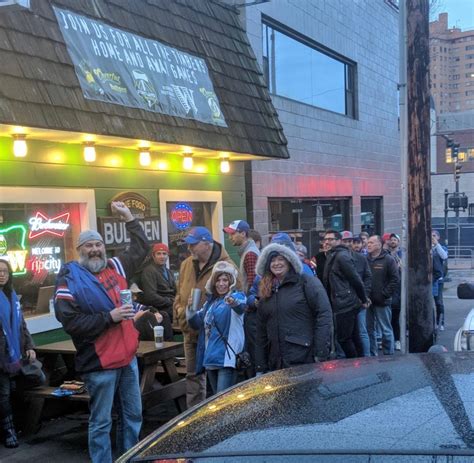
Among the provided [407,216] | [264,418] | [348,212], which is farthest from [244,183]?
[264,418]

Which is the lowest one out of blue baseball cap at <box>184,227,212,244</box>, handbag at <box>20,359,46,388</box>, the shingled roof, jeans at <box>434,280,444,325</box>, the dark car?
jeans at <box>434,280,444,325</box>

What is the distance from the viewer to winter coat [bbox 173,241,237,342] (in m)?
5.35

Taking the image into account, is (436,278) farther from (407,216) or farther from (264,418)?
(264,418)

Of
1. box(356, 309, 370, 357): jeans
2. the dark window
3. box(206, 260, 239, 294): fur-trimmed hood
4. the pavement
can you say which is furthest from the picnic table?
the dark window

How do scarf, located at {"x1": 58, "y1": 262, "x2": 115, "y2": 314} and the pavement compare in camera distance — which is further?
the pavement

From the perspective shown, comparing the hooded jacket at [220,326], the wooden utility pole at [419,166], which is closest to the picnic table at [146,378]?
the hooded jacket at [220,326]

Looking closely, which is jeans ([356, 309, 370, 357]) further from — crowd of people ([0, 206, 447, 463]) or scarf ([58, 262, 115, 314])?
scarf ([58, 262, 115, 314])

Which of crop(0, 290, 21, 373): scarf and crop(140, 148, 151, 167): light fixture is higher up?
crop(140, 148, 151, 167): light fixture

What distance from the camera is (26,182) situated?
6.06 m

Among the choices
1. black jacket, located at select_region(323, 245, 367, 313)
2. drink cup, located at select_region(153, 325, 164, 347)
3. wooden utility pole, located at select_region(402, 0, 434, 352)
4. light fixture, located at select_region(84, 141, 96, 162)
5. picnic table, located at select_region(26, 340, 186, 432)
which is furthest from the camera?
black jacket, located at select_region(323, 245, 367, 313)

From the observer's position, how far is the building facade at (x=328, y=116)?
439 inches

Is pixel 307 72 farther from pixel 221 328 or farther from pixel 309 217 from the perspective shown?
pixel 221 328

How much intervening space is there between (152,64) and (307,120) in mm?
5607

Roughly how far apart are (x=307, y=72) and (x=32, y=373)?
9316 mm
